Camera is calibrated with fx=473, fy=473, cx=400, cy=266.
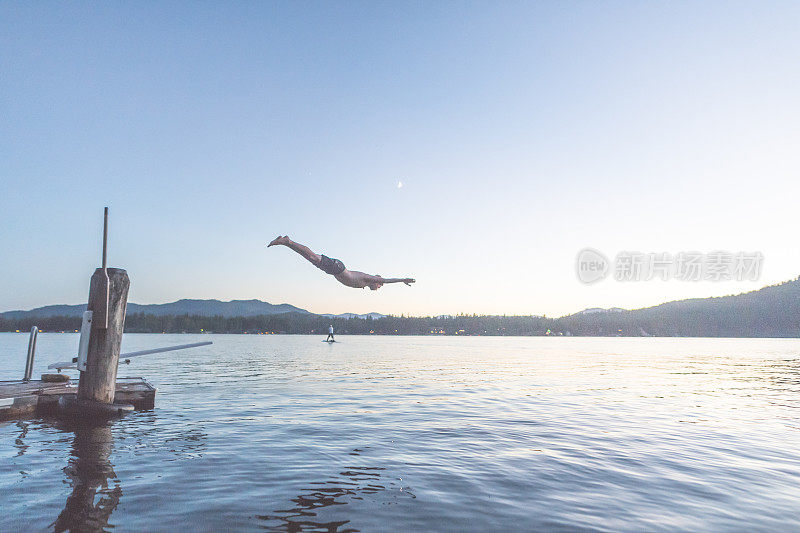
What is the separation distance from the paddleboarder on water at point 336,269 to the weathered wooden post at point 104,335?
12321mm

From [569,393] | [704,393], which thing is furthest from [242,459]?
[704,393]

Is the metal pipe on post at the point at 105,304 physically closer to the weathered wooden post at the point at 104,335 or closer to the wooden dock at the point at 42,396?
the weathered wooden post at the point at 104,335

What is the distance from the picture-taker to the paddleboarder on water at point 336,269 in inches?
334

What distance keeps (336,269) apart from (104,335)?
13206 mm

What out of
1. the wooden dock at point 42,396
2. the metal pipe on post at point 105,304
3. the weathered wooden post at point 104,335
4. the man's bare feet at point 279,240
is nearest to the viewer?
the man's bare feet at point 279,240

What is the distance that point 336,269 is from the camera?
863 cm

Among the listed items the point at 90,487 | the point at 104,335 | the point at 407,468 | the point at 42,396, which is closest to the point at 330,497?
the point at 407,468

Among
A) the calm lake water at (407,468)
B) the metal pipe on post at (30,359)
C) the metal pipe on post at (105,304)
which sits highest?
the metal pipe on post at (105,304)

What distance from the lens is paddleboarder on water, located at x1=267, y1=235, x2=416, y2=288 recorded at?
848cm

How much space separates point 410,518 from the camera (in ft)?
31.1

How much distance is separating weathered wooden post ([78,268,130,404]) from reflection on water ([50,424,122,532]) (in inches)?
75.2

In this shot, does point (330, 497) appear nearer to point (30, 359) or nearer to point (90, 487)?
point (90, 487)

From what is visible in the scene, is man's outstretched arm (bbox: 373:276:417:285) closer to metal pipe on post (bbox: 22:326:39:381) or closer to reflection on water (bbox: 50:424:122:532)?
reflection on water (bbox: 50:424:122:532)

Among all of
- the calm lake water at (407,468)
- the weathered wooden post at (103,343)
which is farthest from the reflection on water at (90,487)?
the weathered wooden post at (103,343)
